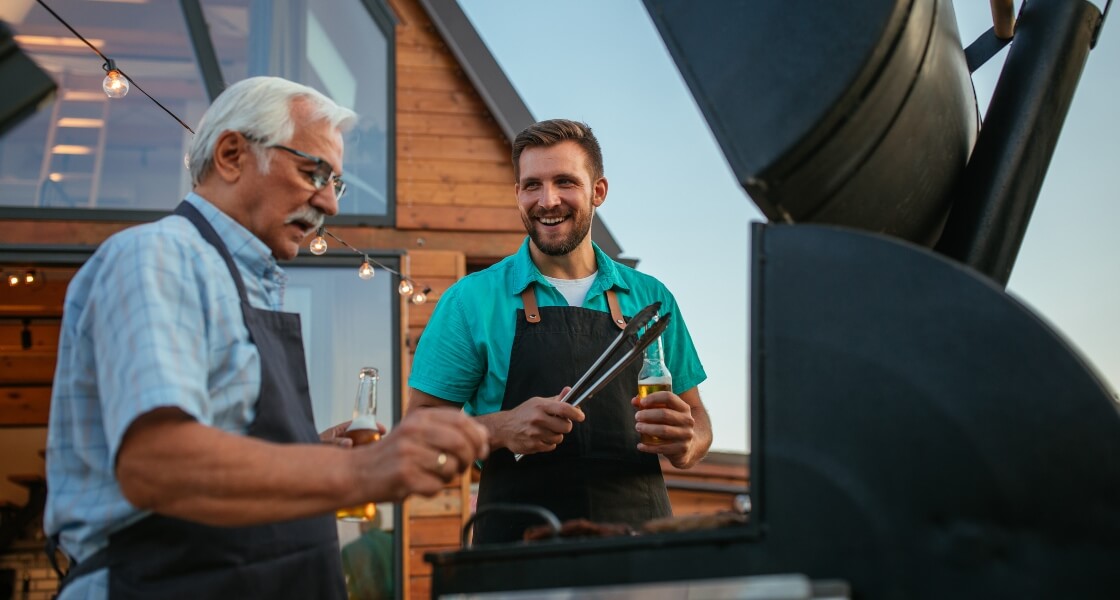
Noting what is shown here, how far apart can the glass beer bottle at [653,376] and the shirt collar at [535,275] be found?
0.35 meters

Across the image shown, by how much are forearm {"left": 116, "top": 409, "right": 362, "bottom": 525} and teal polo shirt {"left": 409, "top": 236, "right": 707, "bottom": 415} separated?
1.17 m

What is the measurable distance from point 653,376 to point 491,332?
444 millimetres

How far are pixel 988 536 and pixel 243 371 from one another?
1.03 metres

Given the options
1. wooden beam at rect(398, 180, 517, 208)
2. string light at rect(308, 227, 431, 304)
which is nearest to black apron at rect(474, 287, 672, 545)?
string light at rect(308, 227, 431, 304)

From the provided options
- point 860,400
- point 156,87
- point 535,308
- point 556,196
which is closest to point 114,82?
point 556,196

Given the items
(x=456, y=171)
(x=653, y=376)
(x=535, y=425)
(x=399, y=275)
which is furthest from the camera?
(x=456, y=171)

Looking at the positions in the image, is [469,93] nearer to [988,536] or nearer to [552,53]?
[552,53]

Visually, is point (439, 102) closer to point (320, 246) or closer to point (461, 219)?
point (461, 219)

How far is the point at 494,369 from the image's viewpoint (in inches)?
94.9

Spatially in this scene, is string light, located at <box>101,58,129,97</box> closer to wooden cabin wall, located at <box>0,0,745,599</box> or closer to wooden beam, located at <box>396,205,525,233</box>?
wooden cabin wall, located at <box>0,0,745,599</box>

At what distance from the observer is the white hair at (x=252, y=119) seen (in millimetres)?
1627

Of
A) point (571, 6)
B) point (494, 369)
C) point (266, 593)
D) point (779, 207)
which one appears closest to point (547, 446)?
point (494, 369)

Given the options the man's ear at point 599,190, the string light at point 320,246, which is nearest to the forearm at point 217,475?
Result: the man's ear at point 599,190

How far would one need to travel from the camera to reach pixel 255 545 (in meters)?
1.45
